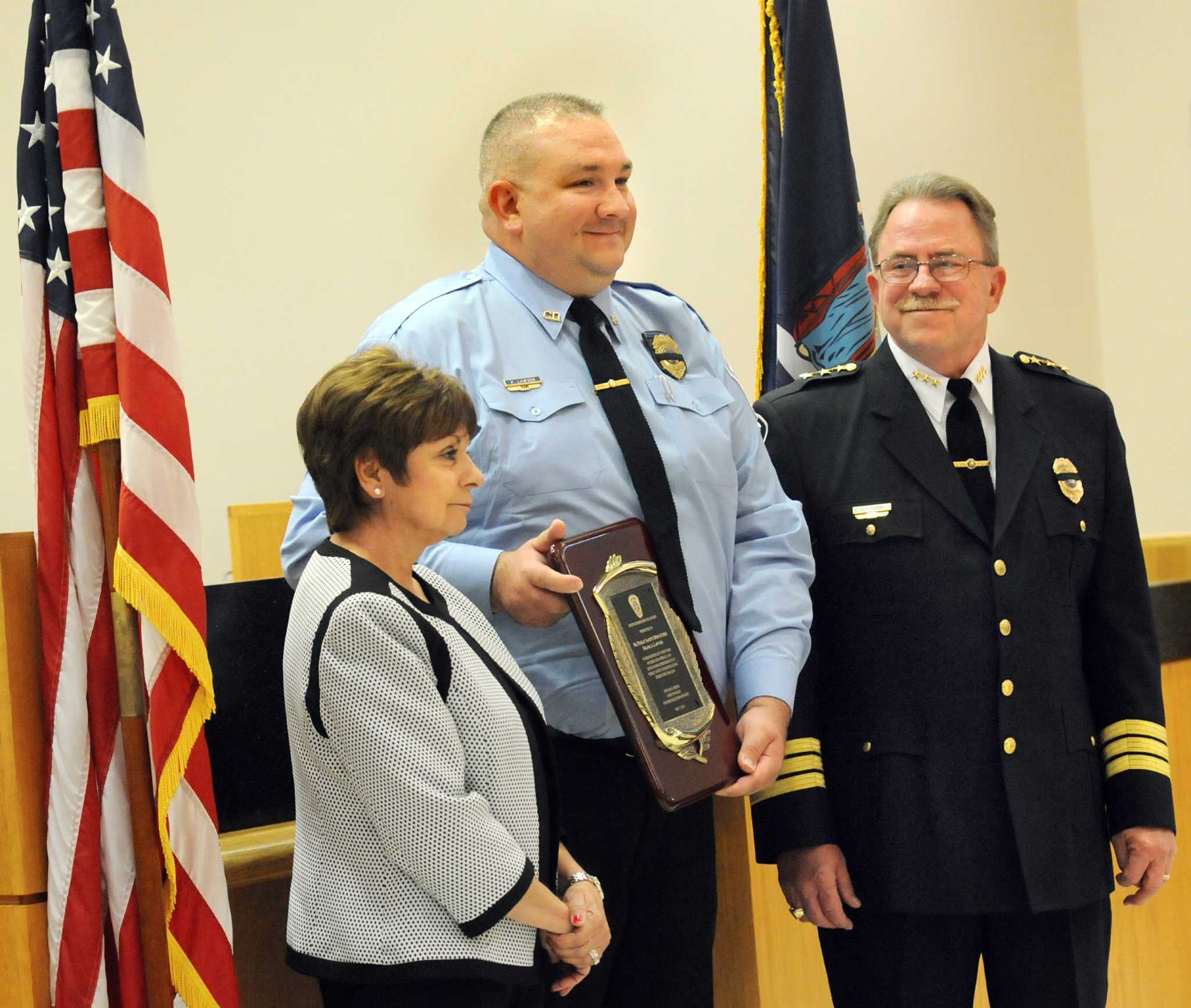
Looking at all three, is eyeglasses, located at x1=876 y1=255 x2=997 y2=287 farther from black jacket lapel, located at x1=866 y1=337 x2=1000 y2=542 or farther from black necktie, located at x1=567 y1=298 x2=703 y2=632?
black necktie, located at x1=567 y1=298 x2=703 y2=632

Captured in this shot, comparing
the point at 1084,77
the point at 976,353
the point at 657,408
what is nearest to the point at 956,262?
the point at 976,353

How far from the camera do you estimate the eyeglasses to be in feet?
6.23

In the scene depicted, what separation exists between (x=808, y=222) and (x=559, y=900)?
206 cm

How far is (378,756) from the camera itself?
1214 mm

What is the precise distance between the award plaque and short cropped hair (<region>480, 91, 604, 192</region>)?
54 centimetres

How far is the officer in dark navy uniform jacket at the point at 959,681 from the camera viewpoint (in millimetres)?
1715

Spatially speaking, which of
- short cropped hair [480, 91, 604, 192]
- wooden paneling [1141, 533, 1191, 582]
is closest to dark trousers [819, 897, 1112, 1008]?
short cropped hair [480, 91, 604, 192]

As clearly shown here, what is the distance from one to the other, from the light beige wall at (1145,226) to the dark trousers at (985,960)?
4.09 meters

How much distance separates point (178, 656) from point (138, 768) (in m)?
0.15

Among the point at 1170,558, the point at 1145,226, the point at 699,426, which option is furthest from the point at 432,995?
the point at 1145,226

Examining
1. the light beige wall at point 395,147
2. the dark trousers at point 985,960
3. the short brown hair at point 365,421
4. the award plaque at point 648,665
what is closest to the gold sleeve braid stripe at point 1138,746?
the dark trousers at point 985,960

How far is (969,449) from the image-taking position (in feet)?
6.12

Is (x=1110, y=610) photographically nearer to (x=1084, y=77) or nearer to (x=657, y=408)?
(x=657, y=408)

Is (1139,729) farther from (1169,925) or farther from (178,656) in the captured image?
(178,656)
